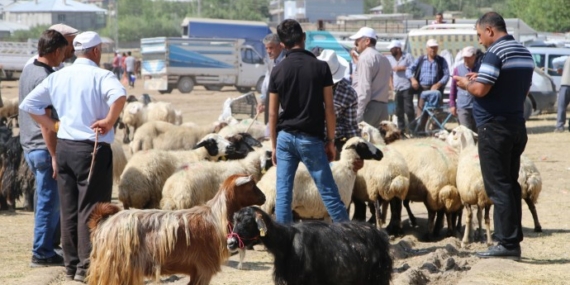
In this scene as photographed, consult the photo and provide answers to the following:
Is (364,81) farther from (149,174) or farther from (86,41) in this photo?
(86,41)

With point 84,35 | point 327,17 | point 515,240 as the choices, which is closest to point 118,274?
point 84,35

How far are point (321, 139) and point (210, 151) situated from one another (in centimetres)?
354

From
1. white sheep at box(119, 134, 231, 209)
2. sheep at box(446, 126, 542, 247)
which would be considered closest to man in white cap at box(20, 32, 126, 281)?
white sheep at box(119, 134, 231, 209)

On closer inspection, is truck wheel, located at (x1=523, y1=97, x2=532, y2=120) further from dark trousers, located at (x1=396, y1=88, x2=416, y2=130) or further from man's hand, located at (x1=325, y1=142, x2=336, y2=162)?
man's hand, located at (x1=325, y1=142, x2=336, y2=162)

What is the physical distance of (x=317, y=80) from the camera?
293 inches

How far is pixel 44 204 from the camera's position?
793cm

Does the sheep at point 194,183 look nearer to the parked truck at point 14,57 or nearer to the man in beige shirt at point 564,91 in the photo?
the man in beige shirt at point 564,91

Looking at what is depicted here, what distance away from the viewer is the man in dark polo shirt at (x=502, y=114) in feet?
25.8

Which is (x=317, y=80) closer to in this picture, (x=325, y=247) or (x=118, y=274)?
(x=325, y=247)

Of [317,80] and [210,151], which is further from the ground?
[317,80]

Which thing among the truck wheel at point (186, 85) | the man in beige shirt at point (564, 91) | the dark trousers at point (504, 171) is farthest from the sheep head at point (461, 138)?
the truck wheel at point (186, 85)

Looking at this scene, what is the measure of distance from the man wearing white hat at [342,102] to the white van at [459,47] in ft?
39.7

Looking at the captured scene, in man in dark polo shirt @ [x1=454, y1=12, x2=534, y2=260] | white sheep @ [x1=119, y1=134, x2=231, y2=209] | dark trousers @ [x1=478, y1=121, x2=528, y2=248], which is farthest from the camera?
white sheep @ [x1=119, y1=134, x2=231, y2=209]

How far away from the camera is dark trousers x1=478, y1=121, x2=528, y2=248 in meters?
7.99
